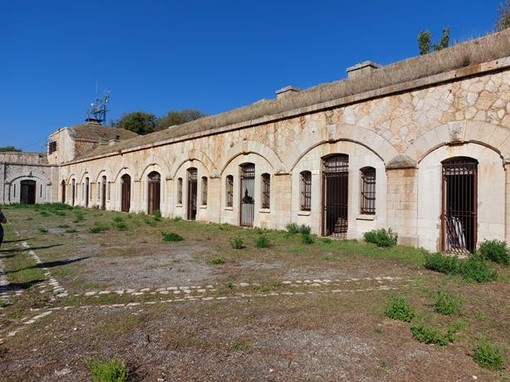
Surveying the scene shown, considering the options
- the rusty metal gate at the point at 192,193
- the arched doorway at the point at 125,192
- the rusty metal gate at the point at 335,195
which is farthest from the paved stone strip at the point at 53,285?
the arched doorway at the point at 125,192

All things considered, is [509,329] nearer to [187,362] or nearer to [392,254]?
[187,362]

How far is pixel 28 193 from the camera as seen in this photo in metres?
42.3

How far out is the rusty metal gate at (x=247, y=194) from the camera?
15.9 meters

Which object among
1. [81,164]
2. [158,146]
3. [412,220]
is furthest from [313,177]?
[81,164]

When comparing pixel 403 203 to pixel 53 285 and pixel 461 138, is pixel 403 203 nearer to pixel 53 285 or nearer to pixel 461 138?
pixel 461 138

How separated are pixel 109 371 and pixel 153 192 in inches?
825

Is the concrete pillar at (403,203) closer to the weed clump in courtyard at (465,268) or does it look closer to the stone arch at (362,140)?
the stone arch at (362,140)

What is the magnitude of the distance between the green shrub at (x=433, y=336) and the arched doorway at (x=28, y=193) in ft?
142

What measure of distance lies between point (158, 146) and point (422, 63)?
50.4ft

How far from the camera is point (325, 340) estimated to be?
405 cm

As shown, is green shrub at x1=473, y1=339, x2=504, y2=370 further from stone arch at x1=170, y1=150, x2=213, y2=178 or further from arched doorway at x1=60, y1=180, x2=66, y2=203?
arched doorway at x1=60, y1=180, x2=66, y2=203

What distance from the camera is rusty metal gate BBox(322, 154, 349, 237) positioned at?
40.6ft

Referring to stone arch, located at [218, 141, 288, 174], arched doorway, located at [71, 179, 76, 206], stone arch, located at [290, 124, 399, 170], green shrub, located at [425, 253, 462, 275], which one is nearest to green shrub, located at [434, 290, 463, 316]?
green shrub, located at [425, 253, 462, 275]

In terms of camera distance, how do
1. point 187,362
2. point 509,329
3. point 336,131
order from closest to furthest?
point 187,362
point 509,329
point 336,131
